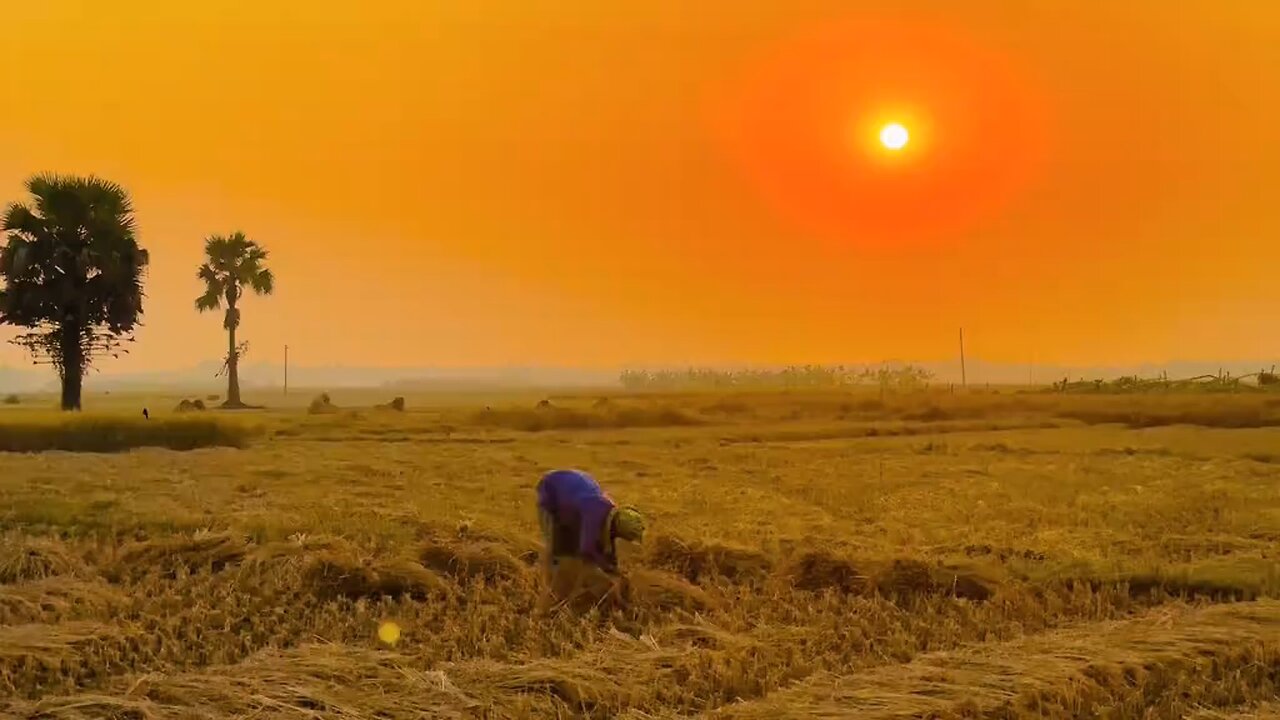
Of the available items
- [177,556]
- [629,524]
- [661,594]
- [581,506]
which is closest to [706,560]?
[661,594]

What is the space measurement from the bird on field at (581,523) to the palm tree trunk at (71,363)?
3235cm

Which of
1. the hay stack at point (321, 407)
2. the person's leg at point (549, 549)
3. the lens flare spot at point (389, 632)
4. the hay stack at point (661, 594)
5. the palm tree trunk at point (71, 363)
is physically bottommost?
the lens flare spot at point (389, 632)

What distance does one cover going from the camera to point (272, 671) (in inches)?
249

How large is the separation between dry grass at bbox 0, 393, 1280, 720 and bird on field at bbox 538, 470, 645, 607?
1.01ft

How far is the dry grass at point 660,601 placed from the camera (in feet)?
19.6

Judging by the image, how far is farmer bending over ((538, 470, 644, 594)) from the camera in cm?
793

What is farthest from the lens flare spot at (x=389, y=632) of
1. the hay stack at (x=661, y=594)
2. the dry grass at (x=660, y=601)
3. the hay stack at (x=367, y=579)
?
the hay stack at (x=661, y=594)

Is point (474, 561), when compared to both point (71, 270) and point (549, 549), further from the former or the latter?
point (71, 270)

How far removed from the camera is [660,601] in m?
8.30

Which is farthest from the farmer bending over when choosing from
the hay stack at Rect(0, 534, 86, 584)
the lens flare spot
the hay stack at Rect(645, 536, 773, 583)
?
the hay stack at Rect(0, 534, 86, 584)

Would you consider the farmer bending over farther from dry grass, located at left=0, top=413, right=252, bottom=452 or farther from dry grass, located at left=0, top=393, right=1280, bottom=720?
dry grass, located at left=0, top=413, right=252, bottom=452

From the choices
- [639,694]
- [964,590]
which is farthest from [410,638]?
[964,590]

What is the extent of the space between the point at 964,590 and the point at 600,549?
360 centimetres

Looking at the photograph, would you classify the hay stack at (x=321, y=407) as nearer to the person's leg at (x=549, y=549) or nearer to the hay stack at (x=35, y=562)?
the hay stack at (x=35, y=562)
